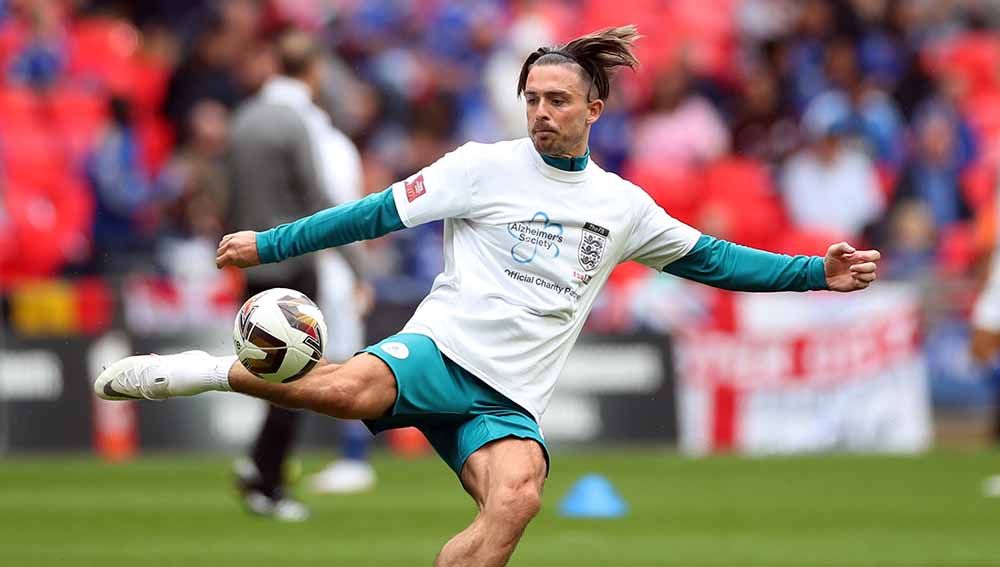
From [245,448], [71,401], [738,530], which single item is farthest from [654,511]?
[71,401]

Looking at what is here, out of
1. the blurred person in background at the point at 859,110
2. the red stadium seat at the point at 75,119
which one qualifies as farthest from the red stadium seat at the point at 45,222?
the blurred person in background at the point at 859,110

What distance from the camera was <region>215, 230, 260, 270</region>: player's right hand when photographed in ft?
24.5

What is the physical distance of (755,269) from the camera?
321 inches

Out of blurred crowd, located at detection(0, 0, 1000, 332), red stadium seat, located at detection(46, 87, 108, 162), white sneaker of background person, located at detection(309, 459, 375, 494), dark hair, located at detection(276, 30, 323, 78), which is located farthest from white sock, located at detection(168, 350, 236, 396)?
red stadium seat, located at detection(46, 87, 108, 162)

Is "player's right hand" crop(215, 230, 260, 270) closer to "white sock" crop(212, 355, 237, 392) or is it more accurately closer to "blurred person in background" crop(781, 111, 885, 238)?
"white sock" crop(212, 355, 237, 392)

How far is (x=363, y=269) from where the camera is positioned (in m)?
13.0

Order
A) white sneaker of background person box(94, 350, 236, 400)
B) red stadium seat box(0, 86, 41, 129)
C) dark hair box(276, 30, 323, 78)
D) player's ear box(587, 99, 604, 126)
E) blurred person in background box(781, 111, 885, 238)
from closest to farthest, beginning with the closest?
white sneaker of background person box(94, 350, 236, 400)
player's ear box(587, 99, 604, 126)
dark hair box(276, 30, 323, 78)
blurred person in background box(781, 111, 885, 238)
red stadium seat box(0, 86, 41, 129)

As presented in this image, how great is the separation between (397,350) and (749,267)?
5.16 ft

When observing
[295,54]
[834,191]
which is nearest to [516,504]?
[295,54]

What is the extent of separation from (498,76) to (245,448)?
19.2 ft

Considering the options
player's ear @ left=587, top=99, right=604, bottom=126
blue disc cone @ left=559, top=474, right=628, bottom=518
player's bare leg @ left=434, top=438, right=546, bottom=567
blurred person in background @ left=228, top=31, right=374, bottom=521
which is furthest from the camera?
blue disc cone @ left=559, top=474, right=628, bottom=518

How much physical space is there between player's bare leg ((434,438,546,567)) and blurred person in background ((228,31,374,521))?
4.65m

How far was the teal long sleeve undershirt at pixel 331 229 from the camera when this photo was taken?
24.7 feet

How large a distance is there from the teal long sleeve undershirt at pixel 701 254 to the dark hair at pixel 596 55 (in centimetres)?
81
